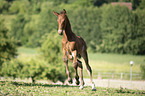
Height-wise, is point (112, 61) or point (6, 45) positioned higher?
point (6, 45)

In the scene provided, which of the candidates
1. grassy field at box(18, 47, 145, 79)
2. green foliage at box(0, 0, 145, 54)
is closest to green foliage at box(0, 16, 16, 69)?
grassy field at box(18, 47, 145, 79)

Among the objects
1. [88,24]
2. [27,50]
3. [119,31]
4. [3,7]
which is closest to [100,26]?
[88,24]

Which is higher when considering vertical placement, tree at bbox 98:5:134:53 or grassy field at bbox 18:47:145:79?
tree at bbox 98:5:134:53

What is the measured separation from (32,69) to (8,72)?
146 inches

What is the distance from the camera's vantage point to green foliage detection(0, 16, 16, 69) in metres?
41.8

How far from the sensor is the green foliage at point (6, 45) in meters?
41.8

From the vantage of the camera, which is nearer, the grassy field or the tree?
the grassy field

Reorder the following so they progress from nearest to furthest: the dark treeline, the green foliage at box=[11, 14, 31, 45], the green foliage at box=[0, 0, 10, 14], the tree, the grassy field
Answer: the dark treeline → the grassy field → the tree → the green foliage at box=[0, 0, 10, 14] → the green foliage at box=[11, 14, 31, 45]

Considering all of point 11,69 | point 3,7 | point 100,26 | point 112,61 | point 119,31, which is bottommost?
point 112,61

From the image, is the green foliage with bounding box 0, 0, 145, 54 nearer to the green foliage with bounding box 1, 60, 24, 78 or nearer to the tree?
the tree

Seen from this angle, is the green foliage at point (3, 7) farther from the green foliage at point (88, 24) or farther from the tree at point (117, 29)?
the tree at point (117, 29)

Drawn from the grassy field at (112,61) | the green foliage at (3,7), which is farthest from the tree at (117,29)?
the green foliage at (3,7)

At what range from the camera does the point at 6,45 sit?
43.0 meters

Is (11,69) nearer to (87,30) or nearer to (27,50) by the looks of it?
(27,50)
